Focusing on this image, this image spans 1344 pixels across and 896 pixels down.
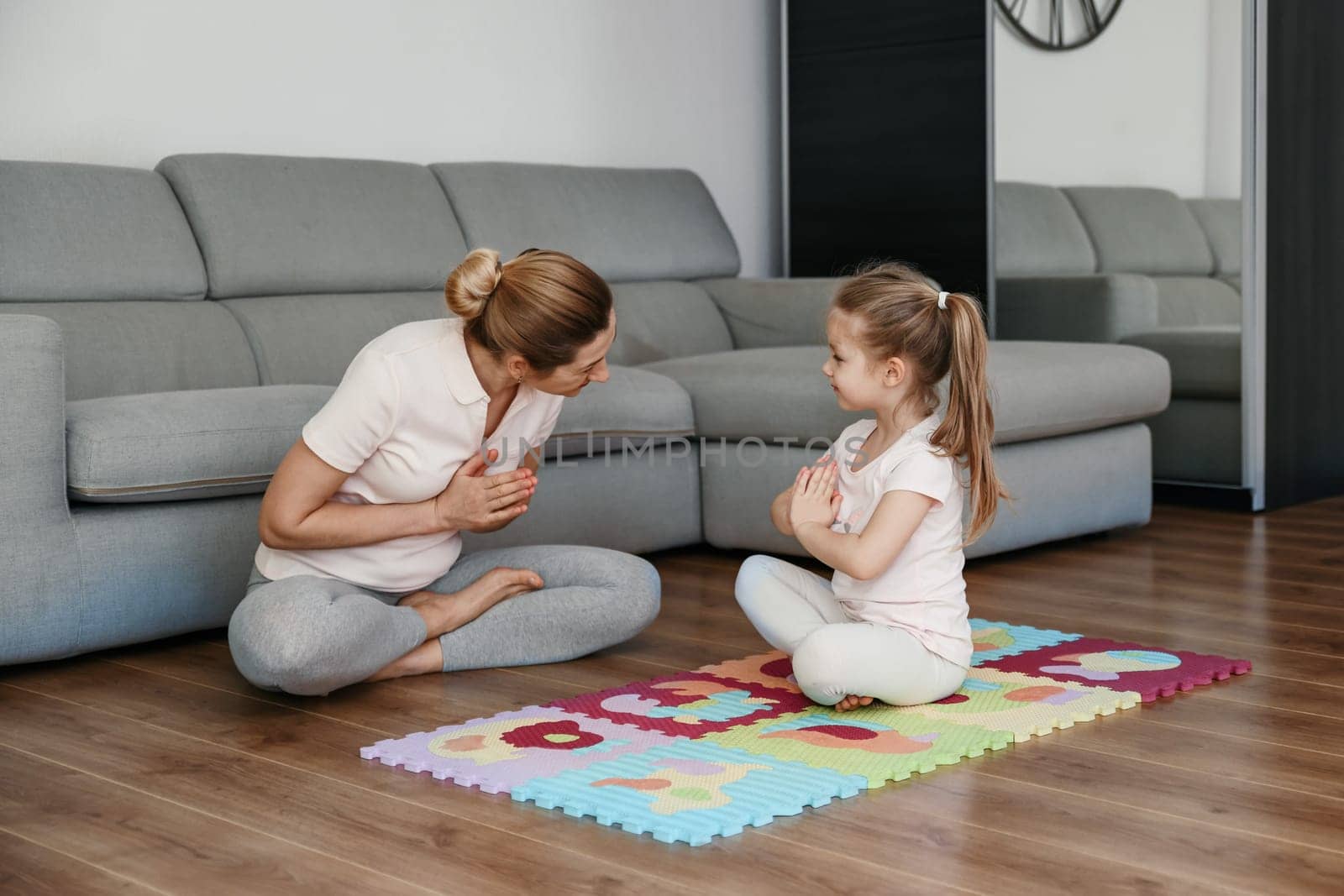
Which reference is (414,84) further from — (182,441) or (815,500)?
(815,500)

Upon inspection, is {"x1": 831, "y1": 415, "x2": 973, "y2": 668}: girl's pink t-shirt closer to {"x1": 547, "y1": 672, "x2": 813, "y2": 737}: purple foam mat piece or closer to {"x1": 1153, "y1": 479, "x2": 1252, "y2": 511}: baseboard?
{"x1": 547, "y1": 672, "x2": 813, "y2": 737}: purple foam mat piece

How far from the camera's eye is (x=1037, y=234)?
4.21 m

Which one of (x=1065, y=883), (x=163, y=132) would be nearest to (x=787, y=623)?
(x=1065, y=883)

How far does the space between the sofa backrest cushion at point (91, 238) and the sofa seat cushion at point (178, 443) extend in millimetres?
471

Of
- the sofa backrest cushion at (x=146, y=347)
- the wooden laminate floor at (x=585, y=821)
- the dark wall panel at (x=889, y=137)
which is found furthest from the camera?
the dark wall panel at (x=889, y=137)

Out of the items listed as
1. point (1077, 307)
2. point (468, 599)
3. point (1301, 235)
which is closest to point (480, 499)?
point (468, 599)

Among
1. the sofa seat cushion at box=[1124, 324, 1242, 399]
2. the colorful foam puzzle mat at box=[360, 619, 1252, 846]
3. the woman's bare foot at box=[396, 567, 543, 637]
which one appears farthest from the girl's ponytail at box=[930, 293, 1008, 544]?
the sofa seat cushion at box=[1124, 324, 1242, 399]

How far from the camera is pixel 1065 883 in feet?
4.88

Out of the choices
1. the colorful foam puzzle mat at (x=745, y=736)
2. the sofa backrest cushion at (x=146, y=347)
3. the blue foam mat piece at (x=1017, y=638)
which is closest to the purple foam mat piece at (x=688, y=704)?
the colorful foam puzzle mat at (x=745, y=736)

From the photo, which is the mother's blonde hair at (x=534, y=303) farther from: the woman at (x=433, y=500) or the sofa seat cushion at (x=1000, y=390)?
the sofa seat cushion at (x=1000, y=390)

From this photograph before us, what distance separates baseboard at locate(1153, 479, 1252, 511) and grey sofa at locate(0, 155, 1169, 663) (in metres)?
0.46

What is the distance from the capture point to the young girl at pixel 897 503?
82.0 inches

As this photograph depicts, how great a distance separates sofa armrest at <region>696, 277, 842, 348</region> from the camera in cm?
392

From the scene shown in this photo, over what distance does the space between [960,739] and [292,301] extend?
6.28ft
